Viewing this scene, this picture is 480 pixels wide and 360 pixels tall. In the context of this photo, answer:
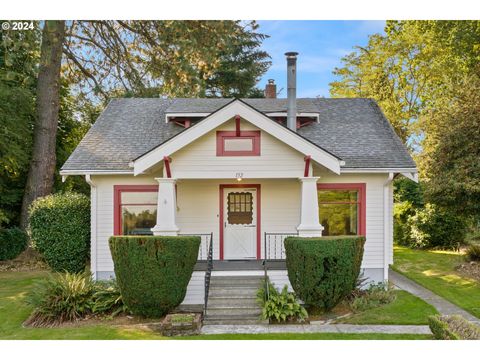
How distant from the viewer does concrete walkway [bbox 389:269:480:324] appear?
928 cm

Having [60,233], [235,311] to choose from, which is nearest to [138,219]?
[60,233]

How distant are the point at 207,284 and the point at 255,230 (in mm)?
2637

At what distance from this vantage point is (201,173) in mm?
10312

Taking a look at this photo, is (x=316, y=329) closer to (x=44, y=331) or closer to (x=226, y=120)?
(x=226, y=120)

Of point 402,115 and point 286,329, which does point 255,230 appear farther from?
point 402,115

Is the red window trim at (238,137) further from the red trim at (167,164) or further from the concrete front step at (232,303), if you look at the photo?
the concrete front step at (232,303)

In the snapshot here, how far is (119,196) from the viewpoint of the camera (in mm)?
11414

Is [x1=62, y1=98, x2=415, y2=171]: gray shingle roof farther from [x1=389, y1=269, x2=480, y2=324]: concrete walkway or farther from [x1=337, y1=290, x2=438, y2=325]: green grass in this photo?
[x1=337, y1=290, x2=438, y2=325]: green grass

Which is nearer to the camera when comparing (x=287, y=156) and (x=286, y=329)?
(x=286, y=329)

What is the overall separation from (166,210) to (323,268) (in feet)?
13.0

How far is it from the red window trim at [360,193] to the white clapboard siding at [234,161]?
155 cm


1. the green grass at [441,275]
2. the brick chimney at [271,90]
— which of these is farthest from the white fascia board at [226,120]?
the brick chimney at [271,90]

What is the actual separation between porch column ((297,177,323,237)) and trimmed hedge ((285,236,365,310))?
898mm
